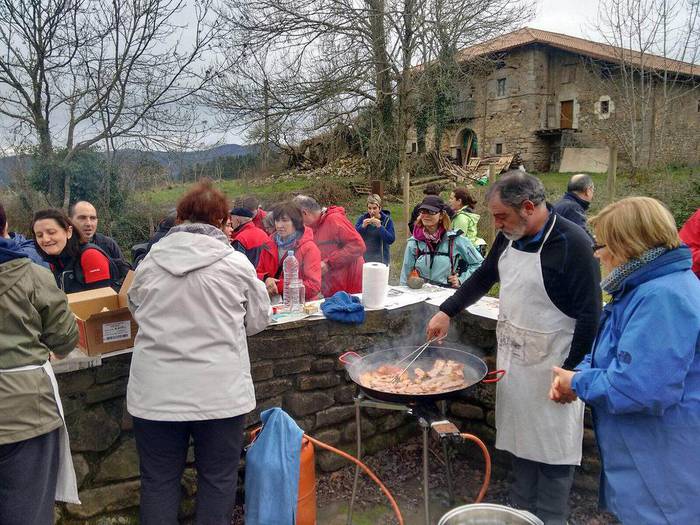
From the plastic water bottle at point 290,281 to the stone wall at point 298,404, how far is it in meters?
0.21

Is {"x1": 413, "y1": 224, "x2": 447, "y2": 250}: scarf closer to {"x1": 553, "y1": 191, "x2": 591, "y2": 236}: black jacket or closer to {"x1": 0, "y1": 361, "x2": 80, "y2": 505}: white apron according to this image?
{"x1": 553, "y1": 191, "x2": 591, "y2": 236}: black jacket

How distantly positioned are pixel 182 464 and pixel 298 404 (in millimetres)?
995

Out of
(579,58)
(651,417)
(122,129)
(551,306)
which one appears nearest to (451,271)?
(551,306)

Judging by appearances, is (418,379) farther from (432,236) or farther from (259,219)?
(259,219)

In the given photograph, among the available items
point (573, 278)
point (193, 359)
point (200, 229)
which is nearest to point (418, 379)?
point (573, 278)

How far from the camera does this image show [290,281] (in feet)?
11.6

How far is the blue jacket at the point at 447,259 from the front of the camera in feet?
15.0

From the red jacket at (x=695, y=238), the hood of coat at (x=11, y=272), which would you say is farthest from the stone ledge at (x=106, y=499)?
the red jacket at (x=695, y=238)

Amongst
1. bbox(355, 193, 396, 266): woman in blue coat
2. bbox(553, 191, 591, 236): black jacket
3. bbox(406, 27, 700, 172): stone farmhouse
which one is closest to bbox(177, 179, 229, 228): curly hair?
bbox(553, 191, 591, 236): black jacket

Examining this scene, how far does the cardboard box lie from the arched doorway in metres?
27.6

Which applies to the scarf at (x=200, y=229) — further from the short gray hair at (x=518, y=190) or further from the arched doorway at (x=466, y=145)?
the arched doorway at (x=466, y=145)

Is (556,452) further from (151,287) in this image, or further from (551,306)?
(151,287)

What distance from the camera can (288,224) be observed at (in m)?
3.96

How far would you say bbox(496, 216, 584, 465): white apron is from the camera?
249 cm
